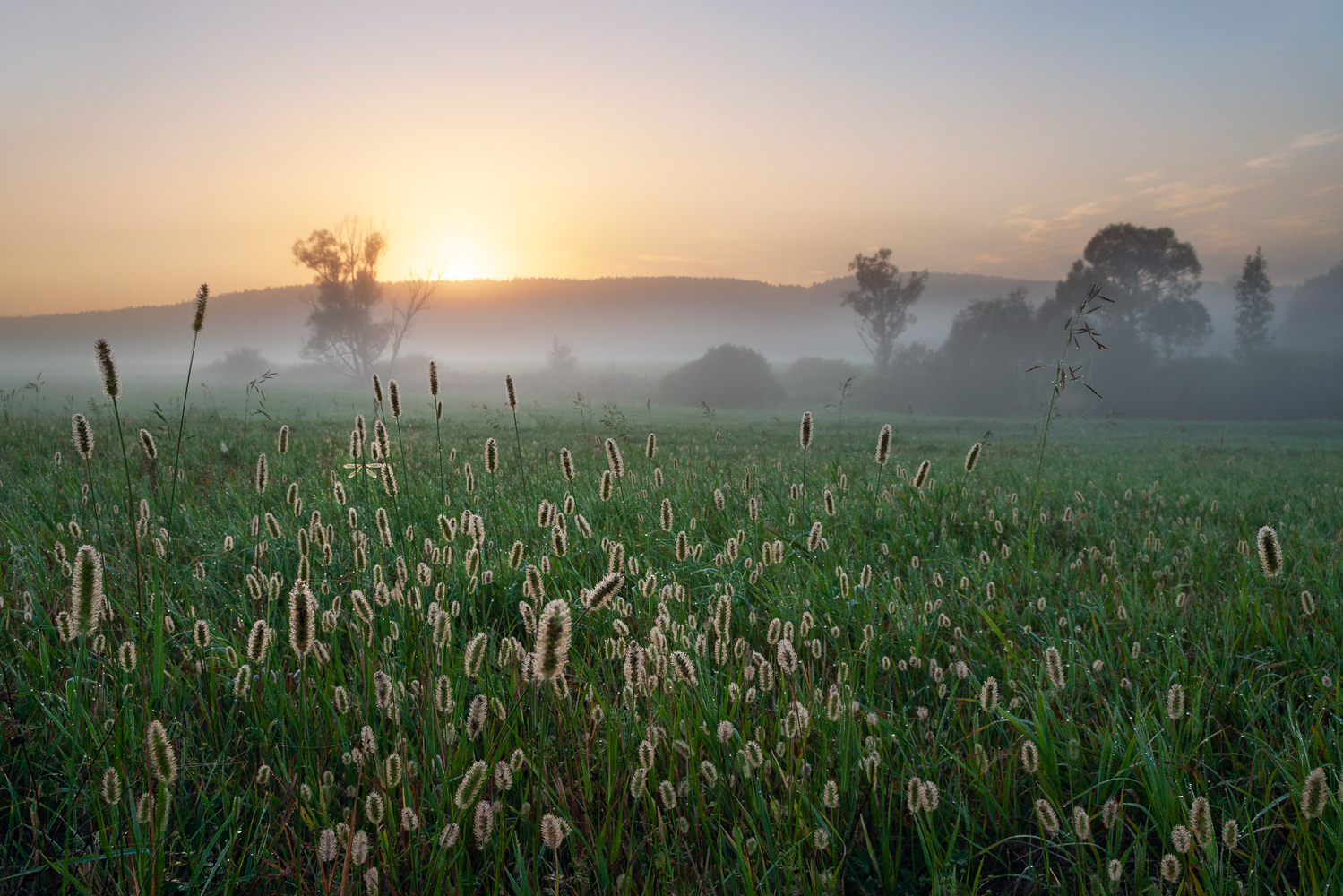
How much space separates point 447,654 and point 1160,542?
17.8 feet

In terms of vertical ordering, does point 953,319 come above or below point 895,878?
above

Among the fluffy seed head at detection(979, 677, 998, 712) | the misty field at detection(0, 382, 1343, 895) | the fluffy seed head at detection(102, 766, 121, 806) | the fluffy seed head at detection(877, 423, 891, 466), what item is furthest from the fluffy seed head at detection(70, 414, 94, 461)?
the fluffy seed head at detection(877, 423, 891, 466)

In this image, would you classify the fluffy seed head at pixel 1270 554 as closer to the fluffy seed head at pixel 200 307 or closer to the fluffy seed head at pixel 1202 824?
the fluffy seed head at pixel 1202 824

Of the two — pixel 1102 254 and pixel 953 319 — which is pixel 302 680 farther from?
pixel 1102 254

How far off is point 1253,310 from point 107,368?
9181 centimetres

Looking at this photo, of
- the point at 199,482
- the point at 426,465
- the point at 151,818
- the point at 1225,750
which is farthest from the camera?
the point at 426,465

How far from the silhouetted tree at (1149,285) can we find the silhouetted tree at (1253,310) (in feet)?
10.1

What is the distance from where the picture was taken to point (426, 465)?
878 centimetres

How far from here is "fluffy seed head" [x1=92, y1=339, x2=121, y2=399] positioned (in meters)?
2.07

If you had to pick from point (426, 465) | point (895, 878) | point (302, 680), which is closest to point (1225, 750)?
point (895, 878)

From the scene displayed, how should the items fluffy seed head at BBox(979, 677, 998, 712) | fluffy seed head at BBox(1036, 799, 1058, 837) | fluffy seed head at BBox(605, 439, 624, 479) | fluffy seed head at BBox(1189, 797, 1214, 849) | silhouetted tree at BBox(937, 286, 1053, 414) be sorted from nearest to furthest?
fluffy seed head at BBox(1189, 797, 1214, 849) < fluffy seed head at BBox(1036, 799, 1058, 837) < fluffy seed head at BBox(979, 677, 998, 712) < fluffy seed head at BBox(605, 439, 624, 479) < silhouetted tree at BBox(937, 286, 1053, 414)

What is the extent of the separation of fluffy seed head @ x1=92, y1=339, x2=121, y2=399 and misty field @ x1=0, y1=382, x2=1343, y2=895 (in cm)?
14

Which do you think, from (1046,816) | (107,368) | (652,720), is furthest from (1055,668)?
(107,368)

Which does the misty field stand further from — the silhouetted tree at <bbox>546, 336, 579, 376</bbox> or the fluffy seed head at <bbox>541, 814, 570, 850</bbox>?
the silhouetted tree at <bbox>546, 336, 579, 376</bbox>
